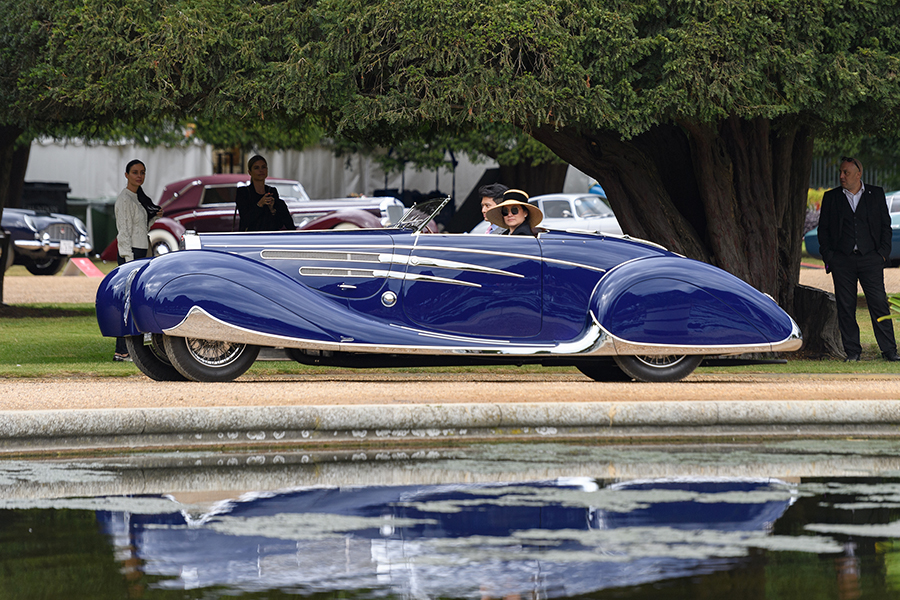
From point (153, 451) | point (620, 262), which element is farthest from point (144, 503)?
point (620, 262)

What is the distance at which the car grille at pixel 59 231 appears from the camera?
24.1 metres

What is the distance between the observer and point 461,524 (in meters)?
4.68

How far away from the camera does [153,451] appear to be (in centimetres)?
625

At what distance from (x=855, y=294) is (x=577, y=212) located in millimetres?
14574

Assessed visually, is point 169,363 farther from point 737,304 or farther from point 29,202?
point 29,202

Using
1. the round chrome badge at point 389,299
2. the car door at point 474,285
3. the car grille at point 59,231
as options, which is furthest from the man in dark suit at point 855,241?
the car grille at point 59,231

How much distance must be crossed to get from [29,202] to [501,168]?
41.9ft

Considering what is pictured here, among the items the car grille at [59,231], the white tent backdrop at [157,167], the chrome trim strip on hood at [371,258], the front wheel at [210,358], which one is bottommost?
the front wheel at [210,358]

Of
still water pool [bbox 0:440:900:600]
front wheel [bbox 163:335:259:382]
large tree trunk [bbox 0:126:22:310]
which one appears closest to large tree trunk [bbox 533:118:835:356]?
front wheel [bbox 163:335:259:382]

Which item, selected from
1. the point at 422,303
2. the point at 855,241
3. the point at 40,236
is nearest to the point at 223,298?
the point at 422,303

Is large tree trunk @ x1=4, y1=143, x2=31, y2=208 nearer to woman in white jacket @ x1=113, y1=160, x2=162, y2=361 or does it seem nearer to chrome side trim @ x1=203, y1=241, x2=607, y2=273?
woman in white jacket @ x1=113, y1=160, x2=162, y2=361

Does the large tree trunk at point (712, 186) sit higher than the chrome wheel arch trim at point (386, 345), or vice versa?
the large tree trunk at point (712, 186)

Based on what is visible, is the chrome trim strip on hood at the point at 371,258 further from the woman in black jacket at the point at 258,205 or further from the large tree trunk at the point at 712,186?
the large tree trunk at the point at 712,186

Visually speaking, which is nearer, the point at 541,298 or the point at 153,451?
the point at 153,451
